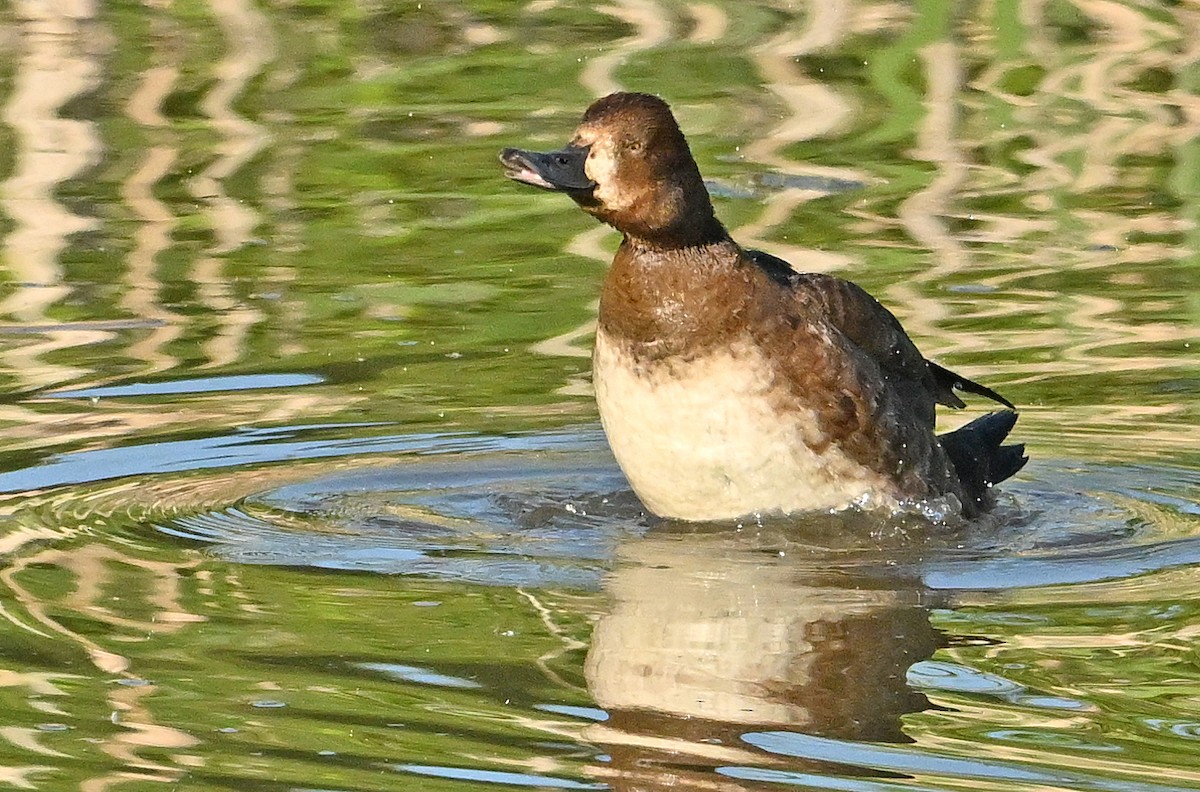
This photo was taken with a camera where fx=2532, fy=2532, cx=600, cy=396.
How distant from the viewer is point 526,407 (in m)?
7.71

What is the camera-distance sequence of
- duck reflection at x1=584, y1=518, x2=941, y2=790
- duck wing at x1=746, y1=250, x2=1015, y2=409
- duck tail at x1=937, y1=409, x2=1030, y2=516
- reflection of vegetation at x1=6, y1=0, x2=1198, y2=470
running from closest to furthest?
duck reflection at x1=584, y1=518, x2=941, y2=790, duck wing at x1=746, y1=250, x2=1015, y2=409, duck tail at x1=937, y1=409, x2=1030, y2=516, reflection of vegetation at x1=6, y1=0, x2=1198, y2=470

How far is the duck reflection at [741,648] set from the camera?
4688mm

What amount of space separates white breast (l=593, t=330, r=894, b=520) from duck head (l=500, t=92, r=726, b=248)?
1.07ft

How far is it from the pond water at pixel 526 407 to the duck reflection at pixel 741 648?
0.05 ft

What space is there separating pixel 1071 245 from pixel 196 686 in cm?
529

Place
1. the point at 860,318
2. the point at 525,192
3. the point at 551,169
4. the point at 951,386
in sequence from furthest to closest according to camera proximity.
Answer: the point at 525,192 < the point at 951,386 < the point at 860,318 < the point at 551,169

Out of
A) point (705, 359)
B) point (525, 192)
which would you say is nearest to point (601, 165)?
point (705, 359)

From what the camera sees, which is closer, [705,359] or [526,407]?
[705,359]

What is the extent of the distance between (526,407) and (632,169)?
1692 mm

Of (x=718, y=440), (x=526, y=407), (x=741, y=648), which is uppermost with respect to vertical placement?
(x=718, y=440)

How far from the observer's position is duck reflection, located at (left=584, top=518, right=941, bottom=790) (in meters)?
4.69

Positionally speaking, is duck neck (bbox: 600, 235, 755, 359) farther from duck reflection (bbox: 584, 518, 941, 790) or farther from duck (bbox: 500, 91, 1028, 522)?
duck reflection (bbox: 584, 518, 941, 790)

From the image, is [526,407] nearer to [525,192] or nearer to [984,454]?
[984,454]

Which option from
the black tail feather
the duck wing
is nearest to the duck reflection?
the duck wing
